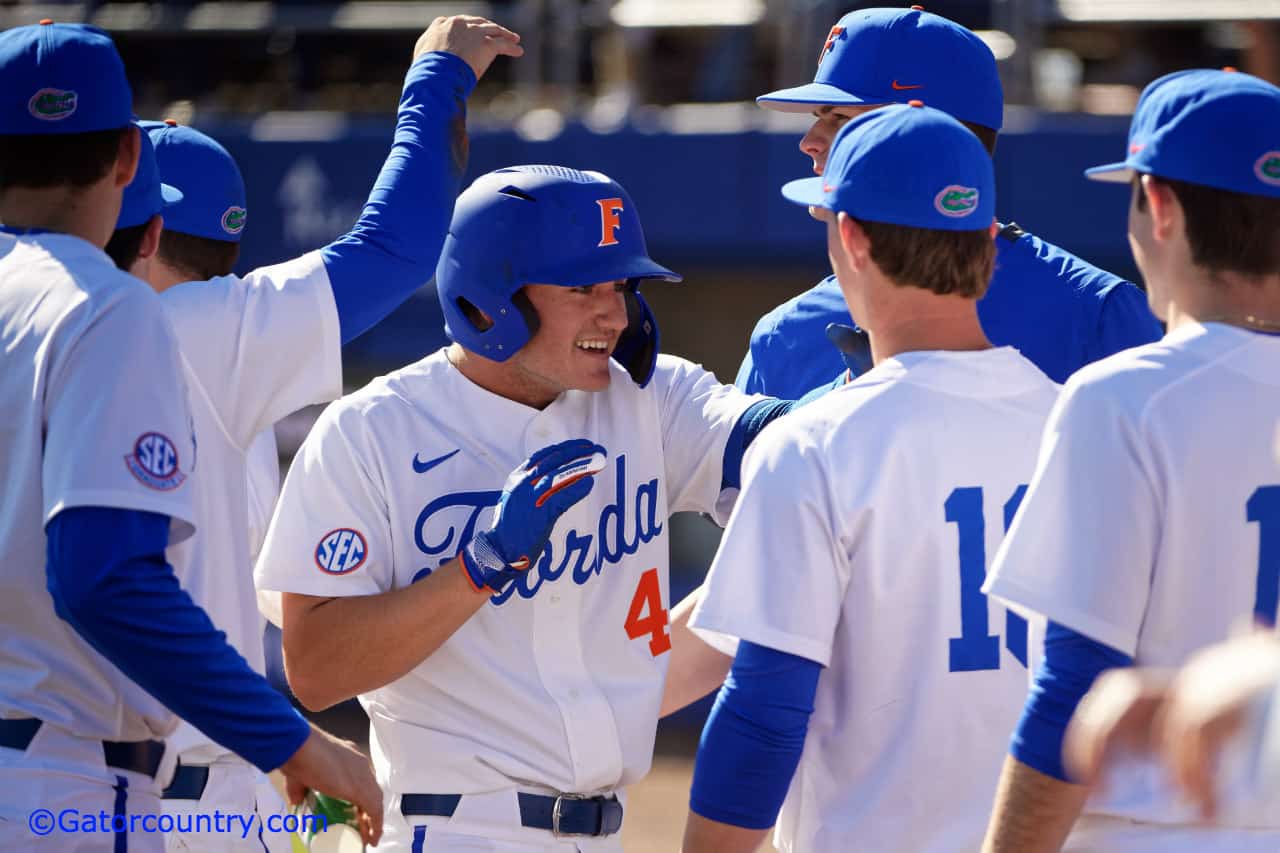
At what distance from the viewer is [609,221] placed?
277 centimetres

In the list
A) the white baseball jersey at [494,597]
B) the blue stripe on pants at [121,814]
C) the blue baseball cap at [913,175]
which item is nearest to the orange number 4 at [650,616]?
the white baseball jersey at [494,597]

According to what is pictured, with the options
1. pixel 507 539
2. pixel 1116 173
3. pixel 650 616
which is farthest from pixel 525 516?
pixel 1116 173

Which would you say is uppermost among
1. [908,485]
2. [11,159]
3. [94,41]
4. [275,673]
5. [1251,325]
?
[94,41]

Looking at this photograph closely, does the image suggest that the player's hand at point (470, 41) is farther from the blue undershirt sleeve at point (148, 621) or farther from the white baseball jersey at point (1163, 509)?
the white baseball jersey at point (1163, 509)

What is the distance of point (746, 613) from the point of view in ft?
7.27

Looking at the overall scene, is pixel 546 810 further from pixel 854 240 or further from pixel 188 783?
pixel 854 240

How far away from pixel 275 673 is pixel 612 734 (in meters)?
6.65

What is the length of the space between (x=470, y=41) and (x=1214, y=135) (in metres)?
1.53

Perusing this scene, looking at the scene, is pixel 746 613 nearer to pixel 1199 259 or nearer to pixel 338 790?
pixel 338 790

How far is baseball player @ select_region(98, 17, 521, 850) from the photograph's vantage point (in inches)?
104

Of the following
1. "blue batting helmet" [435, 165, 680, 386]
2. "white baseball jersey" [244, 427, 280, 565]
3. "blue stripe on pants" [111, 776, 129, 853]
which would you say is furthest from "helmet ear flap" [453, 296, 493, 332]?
"blue stripe on pants" [111, 776, 129, 853]

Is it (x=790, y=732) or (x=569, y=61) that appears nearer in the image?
(x=790, y=732)

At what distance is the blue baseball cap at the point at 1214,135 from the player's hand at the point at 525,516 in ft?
3.11

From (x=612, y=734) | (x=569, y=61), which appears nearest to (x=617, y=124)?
(x=569, y=61)
